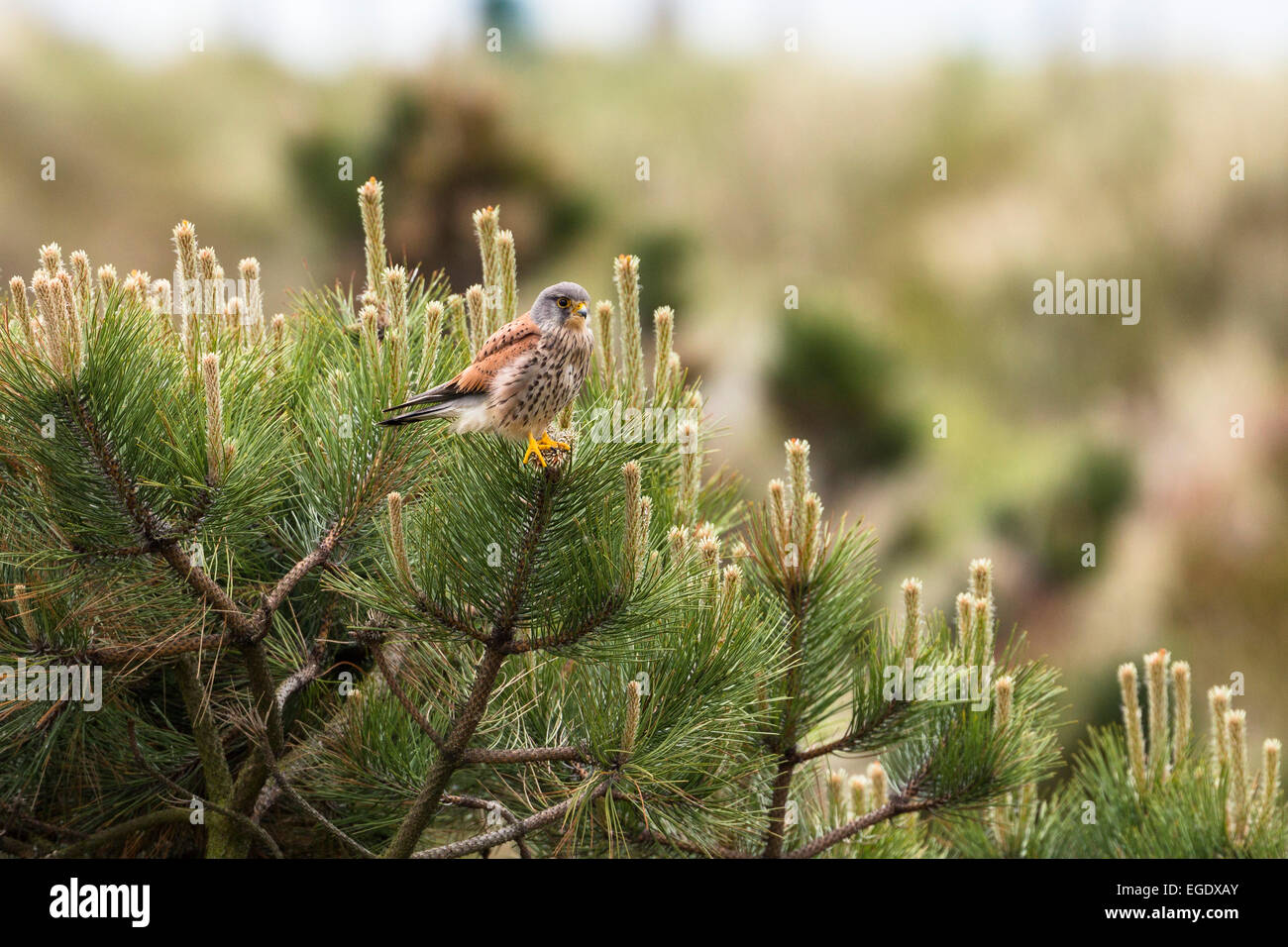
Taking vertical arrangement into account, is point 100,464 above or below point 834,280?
below

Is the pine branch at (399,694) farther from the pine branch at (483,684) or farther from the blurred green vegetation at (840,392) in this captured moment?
the blurred green vegetation at (840,392)

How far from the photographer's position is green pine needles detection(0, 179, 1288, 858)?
125 cm

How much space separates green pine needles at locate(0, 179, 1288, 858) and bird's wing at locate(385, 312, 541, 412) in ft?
0.20

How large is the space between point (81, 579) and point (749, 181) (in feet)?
34.9

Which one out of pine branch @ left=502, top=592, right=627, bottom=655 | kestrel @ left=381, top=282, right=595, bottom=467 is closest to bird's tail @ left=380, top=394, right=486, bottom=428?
kestrel @ left=381, top=282, right=595, bottom=467

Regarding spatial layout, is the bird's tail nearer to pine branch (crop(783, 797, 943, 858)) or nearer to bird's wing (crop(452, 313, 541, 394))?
bird's wing (crop(452, 313, 541, 394))

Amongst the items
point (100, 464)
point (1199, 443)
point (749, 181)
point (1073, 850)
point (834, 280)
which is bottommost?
point (1073, 850)

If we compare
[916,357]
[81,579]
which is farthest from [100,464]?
[916,357]

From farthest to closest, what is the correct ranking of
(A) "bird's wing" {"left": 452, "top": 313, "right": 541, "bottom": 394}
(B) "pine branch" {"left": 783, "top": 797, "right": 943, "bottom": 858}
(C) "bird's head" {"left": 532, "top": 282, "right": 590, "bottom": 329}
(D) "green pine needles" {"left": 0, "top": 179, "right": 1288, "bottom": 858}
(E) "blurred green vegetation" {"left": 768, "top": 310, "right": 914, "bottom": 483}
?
(E) "blurred green vegetation" {"left": 768, "top": 310, "right": 914, "bottom": 483} < (B) "pine branch" {"left": 783, "top": 797, "right": 943, "bottom": 858} < (C) "bird's head" {"left": 532, "top": 282, "right": 590, "bottom": 329} < (A) "bird's wing" {"left": 452, "top": 313, "right": 541, "bottom": 394} < (D) "green pine needles" {"left": 0, "top": 179, "right": 1288, "bottom": 858}

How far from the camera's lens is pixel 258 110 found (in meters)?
11.6

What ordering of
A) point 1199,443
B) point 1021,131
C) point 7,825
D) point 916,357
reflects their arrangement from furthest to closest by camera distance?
point 1021,131, point 916,357, point 1199,443, point 7,825

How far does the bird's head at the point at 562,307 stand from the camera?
1463mm

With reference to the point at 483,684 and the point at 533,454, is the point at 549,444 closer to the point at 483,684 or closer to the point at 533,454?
the point at 533,454

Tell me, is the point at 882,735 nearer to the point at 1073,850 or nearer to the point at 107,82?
the point at 1073,850
